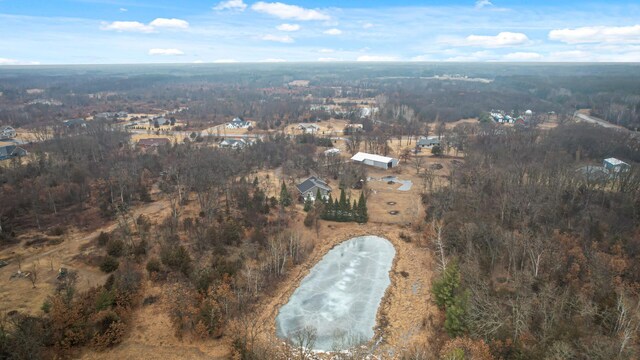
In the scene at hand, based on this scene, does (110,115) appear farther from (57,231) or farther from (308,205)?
(308,205)

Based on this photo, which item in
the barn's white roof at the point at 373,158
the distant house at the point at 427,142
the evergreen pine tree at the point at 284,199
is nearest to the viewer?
the evergreen pine tree at the point at 284,199

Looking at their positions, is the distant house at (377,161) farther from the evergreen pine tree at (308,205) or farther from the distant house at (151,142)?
the distant house at (151,142)

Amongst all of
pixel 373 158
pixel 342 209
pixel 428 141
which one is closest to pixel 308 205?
pixel 342 209

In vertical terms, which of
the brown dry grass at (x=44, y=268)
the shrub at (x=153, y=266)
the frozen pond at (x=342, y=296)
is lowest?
the frozen pond at (x=342, y=296)

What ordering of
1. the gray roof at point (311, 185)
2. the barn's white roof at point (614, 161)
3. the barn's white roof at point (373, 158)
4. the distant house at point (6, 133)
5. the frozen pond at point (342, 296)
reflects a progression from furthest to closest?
1. the distant house at point (6, 133)
2. the barn's white roof at point (373, 158)
3. the barn's white roof at point (614, 161)
4. the gray roof at point (311, 185)
5. the frozen pond at point (342, 296)

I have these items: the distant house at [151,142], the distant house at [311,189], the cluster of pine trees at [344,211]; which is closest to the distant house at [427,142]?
the distant house at [311,189]

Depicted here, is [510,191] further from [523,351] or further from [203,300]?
[203,300]
